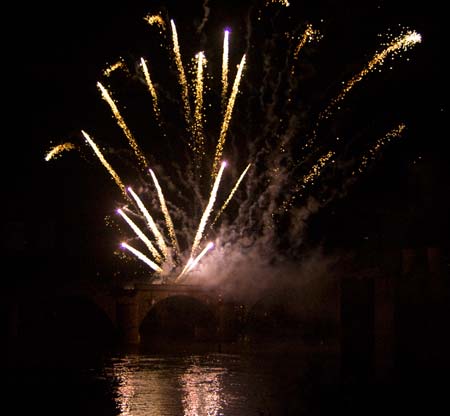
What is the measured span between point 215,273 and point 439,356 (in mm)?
35025

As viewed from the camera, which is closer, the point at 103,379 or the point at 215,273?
the point at 103,379

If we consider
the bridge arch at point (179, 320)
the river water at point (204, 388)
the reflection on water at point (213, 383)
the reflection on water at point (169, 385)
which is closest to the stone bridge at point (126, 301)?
the bridge arch at point (179, 320)

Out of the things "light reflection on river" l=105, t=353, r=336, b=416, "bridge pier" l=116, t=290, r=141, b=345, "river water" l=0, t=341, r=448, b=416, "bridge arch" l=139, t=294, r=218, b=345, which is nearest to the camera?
"river water" l=0, t=341, r=448, b=416

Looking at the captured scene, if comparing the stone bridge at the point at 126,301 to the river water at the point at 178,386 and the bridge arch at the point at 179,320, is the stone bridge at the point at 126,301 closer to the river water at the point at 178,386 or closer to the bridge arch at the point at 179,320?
the bridge arch at the point at 179,320

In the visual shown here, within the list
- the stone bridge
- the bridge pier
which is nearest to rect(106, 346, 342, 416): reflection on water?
the bridge pier

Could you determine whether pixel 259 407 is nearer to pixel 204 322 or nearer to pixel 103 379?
pixel 103 379

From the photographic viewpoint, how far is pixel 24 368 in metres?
33.2

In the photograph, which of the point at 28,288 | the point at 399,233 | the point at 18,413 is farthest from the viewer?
the point at 28,288

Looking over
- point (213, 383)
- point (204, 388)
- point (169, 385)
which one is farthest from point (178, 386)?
point (213, 383)

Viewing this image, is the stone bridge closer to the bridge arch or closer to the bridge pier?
the bridge pier

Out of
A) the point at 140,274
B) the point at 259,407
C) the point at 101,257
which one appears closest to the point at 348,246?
the point at 140,274

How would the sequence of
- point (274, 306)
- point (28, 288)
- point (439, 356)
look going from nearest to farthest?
1. point (439, 356)
2. point (28, 288)
3. point (274, 306)

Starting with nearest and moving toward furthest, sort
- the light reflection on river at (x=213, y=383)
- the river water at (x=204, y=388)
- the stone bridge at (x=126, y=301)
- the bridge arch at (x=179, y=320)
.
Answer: the river water at (x=204, y=388)
the light reflection on river at (x=213, y=383)
the stone bridge at (x=126, y=301)
the bridge arch at (x=179, y=320)

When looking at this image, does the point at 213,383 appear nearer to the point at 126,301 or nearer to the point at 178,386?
the point at 178,386
